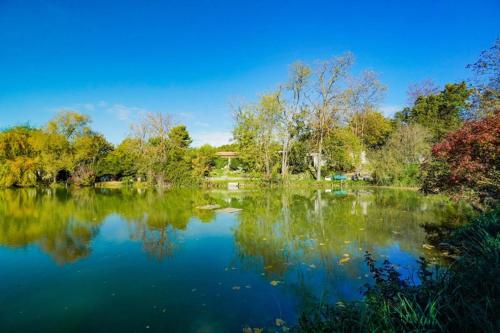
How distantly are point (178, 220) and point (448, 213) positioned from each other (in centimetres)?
1027

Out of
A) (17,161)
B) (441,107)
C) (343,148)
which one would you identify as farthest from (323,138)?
(17,161)

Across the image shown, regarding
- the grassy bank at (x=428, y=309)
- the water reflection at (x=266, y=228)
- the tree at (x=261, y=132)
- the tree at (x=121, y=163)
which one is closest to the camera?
the grassy bank at (x=428, y=309)

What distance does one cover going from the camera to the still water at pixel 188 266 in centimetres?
381

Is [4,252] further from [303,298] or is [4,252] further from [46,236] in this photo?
[303,298]

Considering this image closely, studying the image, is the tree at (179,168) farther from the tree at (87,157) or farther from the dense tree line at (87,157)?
the tree at (87,157)

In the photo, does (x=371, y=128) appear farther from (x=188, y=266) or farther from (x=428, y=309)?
(x=428, y=309)

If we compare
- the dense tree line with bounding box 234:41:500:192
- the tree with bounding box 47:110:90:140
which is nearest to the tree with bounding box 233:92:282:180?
the dense tree line with bounding box 234:41:500:192

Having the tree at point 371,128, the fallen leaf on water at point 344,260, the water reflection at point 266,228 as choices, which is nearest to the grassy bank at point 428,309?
the fallen leaf on water at point 344,260

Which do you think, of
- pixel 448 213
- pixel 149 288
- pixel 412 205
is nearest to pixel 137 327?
pixel 149 288

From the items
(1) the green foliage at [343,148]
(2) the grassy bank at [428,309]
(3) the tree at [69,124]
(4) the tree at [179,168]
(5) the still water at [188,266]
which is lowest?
(5) the still water at [188,266]

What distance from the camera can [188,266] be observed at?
5.77 meters

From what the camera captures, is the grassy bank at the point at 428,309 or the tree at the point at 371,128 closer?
the grassy bank at the point at 428,309

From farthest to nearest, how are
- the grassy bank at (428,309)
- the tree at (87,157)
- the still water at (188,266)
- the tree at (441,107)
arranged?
1. the tree at (441,107)
2. the tree at (87,157)
3. the still water at (188,266)
4. the grassy bank at (428,309)

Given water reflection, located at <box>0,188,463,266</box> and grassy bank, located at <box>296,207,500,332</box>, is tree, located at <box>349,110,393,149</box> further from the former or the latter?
grassy bank, located at <box>296,207,500,332</box>
